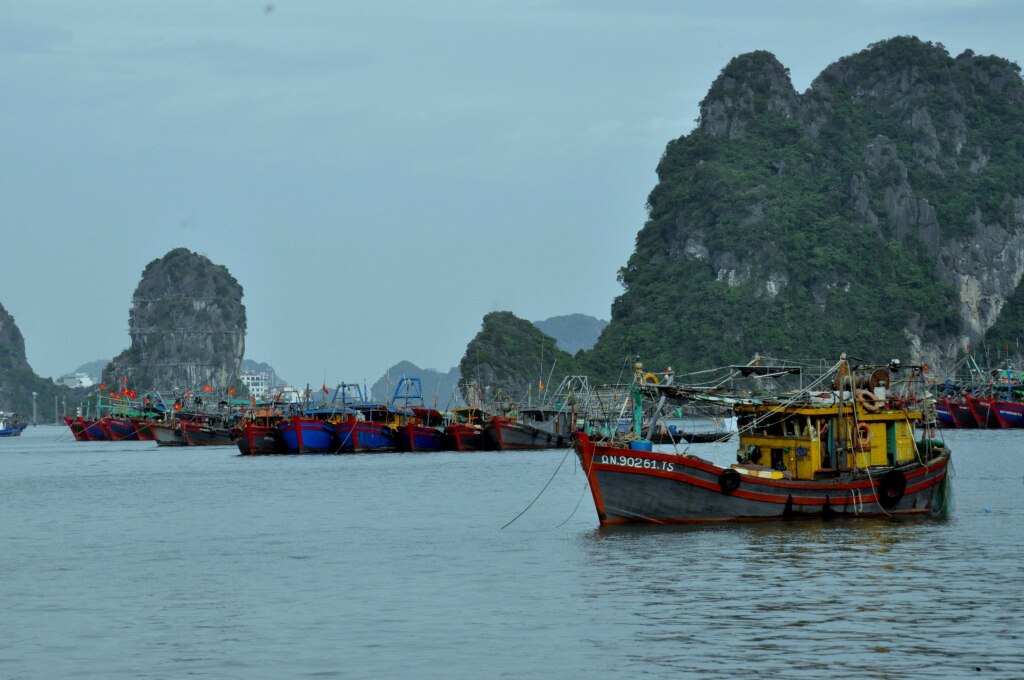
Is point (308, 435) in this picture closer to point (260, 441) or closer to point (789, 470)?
point (260, 441)

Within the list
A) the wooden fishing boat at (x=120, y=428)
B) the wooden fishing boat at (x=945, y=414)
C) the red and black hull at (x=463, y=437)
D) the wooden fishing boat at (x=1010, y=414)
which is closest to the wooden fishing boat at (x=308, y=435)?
the red and black hull at (x=463, y=437)

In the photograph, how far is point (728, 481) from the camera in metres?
35.1

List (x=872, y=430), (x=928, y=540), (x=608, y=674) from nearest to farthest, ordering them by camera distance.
Answer: (x=608, y=674) < (x=928, y=540) < (x=872, y=430)

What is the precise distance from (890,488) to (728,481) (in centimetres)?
437

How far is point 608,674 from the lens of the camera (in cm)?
1966

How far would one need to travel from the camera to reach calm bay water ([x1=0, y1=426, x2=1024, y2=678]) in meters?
20.8

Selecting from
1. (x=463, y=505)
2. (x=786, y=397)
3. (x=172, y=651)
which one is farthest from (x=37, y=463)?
(x=172, y=651)

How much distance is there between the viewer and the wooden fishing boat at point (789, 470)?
35.0 meters

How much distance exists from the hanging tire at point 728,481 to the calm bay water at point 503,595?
935 millimetres

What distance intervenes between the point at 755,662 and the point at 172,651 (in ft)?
28.0

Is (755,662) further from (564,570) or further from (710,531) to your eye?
(710,531)

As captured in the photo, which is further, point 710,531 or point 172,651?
point 710,531

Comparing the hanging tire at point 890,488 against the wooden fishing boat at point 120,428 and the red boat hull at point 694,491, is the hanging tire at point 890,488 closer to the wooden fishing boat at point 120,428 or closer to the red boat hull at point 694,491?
the red boat hull at point 694,491

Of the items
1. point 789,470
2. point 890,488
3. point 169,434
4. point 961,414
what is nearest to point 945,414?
point 961,414
